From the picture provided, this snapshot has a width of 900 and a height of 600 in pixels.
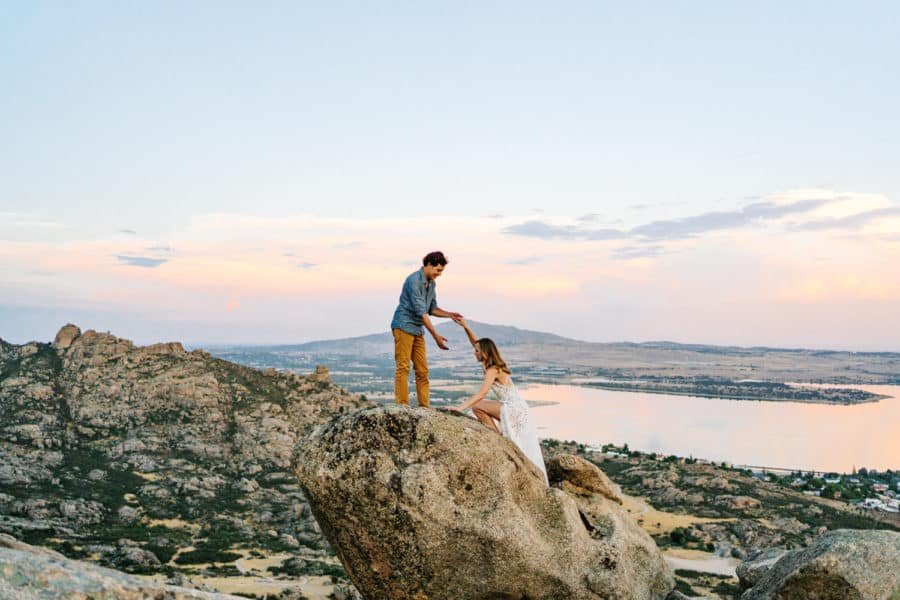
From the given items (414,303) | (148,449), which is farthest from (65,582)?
(148,449)

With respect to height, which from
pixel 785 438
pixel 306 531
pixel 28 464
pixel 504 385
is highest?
pixel 504 385

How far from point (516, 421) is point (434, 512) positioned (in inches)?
118

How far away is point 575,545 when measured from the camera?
13.1 m

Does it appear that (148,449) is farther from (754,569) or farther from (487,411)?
(754,569)

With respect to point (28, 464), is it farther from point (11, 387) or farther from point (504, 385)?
point (504, 385)

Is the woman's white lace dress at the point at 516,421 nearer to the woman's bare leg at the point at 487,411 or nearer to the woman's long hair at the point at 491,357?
the woman's bare leg at the point at 487,411

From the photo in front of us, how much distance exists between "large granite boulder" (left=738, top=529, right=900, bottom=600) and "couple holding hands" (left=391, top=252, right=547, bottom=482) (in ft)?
17.3

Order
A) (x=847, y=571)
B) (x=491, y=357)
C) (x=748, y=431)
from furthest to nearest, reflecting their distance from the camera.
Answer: (x=748, y=431), (x=491, y=357), (x=847, y=571)

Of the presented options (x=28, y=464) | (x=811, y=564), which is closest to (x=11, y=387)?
(x=28, y=464)

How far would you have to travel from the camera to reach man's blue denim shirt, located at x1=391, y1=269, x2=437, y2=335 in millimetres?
13824

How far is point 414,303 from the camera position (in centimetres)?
1382

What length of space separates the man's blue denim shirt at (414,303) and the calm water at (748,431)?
111m

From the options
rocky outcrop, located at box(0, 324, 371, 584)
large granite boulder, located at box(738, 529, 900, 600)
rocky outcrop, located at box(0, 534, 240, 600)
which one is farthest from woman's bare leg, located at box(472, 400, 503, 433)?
rocky outcrop, located at box(0, 324, 371, 584)

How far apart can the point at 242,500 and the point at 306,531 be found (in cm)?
776
